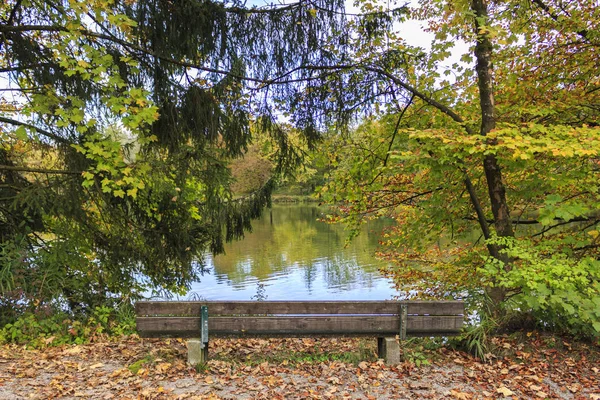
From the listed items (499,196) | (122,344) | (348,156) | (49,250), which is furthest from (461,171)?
(49,250)

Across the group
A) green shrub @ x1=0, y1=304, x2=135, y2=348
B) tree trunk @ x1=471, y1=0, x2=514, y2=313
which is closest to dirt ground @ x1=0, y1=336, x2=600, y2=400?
green shrub @ x1=0, y1=304, x2=135, y2=348

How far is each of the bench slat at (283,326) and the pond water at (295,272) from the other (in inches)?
164

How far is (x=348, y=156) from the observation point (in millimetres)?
6609

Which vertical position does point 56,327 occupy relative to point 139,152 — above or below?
below

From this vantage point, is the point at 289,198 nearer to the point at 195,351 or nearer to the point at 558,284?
the point at 195,351

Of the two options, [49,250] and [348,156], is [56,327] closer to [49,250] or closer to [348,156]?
[49,250]

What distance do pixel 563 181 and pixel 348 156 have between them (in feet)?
10.3

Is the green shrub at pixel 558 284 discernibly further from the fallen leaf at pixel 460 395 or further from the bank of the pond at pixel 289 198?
the bank of the pond at pixel 289 198

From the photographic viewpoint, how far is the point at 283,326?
13.1 feet

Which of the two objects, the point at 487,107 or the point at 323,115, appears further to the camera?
the point at 323,115

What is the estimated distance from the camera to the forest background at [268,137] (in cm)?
432

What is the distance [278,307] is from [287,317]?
0.44ft

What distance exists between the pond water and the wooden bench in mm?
4175

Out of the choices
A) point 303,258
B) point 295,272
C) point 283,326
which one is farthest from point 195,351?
point 303,258
